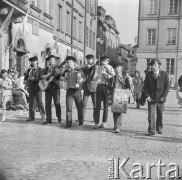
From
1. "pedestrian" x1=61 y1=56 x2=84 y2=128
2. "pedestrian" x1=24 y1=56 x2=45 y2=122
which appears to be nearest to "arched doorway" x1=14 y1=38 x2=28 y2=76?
"pedestrian" x1=24 y1=56 x2=45 y2=122

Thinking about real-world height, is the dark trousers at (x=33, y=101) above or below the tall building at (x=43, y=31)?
below

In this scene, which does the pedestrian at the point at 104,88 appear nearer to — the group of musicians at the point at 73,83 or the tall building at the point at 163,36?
the group of musicians at the point at 73,83

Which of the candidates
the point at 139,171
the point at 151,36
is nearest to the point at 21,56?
the point at 139,171

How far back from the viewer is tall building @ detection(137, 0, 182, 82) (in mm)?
38062

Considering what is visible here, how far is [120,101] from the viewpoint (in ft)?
26.6

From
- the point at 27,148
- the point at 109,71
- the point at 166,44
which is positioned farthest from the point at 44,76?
the point at 166,44

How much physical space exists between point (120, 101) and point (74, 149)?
233 centimetres

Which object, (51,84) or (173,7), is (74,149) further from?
(173,7)

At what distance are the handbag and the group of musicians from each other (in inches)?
20.7

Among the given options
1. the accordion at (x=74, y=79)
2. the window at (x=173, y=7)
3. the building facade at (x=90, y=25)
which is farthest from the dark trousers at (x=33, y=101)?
the window at (x=173, y=7)

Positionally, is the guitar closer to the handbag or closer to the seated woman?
the handbag

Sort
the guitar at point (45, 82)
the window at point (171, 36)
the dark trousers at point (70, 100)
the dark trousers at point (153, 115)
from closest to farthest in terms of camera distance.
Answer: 1. the dark trousers at point (153, 115)
2. the dark trousers at point (70, 100)
3. the guitar at point (45, 82)
4. the window at point (171, 36)

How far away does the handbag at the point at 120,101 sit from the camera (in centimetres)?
805

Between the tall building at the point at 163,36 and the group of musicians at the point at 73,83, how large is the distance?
29.7 m
